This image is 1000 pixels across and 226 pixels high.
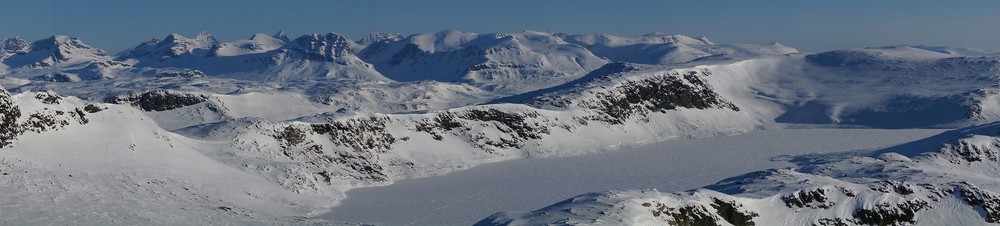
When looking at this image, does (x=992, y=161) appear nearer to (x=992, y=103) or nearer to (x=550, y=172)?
(x=550, y=172)

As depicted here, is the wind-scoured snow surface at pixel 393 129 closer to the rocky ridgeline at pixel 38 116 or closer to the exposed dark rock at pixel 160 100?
the rocky ridgeline at pixel 38 116

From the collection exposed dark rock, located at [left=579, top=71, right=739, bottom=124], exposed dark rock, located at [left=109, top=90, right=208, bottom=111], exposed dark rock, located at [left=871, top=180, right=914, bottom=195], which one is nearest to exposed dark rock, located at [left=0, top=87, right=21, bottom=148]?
exposed dark rock, located at [left=871, top=180, right=914, bottom=195]

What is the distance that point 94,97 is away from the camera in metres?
146

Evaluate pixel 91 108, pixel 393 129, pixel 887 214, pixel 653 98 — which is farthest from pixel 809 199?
pixel 653 98

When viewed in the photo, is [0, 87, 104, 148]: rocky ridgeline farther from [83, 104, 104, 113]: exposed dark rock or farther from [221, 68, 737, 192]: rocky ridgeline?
[221, 68, 737, 192]: rocky ridgeline

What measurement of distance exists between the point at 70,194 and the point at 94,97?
11173 cm

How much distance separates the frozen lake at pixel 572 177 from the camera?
185ft

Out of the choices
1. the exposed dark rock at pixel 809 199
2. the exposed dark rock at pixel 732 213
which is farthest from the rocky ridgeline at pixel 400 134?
the exposed dark rock at pixel 809 199

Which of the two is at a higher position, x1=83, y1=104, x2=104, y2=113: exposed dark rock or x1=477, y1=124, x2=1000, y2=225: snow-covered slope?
x1=83, y1=104, x2=104, y2=113: exposed dark rock

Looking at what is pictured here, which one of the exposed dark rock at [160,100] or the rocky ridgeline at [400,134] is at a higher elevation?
the exposed dark rock at [160,100]

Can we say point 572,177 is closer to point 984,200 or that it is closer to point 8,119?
point 984,200

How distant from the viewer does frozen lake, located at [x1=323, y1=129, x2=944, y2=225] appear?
56281 millimetres

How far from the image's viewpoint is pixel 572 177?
7162 centimetres

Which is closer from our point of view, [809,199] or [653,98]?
[809,199]
